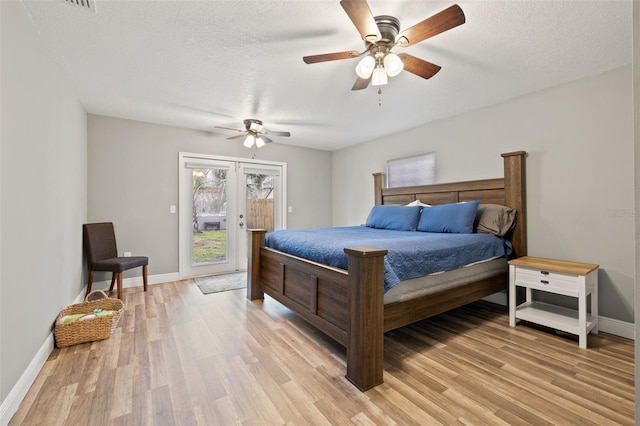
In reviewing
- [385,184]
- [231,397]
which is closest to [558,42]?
[385,184]

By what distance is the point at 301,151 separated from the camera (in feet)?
18.9

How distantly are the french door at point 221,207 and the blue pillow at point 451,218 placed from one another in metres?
2.90

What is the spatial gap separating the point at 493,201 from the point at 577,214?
776 mm

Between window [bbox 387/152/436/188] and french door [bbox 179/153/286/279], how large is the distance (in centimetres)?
211

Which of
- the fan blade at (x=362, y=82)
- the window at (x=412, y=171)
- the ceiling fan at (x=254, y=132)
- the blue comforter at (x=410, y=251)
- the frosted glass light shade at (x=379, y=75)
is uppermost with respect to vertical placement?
the ceiling fan at (x=254, y=132)

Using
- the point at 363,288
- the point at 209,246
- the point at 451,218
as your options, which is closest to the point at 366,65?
the point at 363,288

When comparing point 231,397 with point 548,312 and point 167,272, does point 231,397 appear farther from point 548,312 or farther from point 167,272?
point 167,272

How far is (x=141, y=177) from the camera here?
4.13m

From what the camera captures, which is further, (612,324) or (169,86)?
(169,86)

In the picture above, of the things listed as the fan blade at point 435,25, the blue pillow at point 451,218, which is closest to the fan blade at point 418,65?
the fan blade at point 435,25

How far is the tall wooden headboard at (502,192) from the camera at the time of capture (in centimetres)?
312

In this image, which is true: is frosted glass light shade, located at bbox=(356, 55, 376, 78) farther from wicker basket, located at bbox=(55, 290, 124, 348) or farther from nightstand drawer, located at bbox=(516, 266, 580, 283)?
wicker basket, located at bbox=(55, 290, 124, 348)

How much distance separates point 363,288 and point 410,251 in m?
0.63

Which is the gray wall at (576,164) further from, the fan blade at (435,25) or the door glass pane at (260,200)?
the door glass pane at (260,200)
